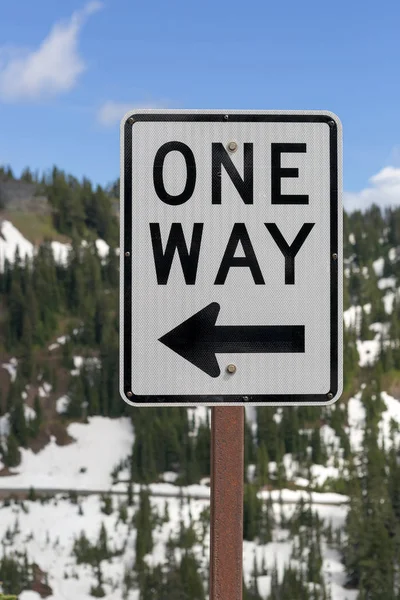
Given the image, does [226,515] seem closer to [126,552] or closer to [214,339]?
[214,339]

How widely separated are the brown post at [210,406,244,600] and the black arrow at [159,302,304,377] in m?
0.31

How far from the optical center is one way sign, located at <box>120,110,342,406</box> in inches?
154

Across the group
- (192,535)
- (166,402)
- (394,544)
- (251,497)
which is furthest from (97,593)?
(166,402)

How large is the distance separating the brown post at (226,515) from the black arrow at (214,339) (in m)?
0.31

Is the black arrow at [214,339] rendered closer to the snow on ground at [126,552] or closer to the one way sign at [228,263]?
the one way sign at [228,263]

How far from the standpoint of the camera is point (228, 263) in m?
3.90

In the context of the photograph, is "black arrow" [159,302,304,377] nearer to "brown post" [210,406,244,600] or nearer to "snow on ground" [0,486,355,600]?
"brown post" [210,406,244,600]

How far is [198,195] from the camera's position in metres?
3.94

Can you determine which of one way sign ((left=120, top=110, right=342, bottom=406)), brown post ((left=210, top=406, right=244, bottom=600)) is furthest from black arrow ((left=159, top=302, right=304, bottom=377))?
brown post ((left=210, top=406, right=244, bottom=600))

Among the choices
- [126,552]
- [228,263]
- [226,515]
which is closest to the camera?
[226,515]

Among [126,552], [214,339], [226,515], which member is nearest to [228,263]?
[214,339]

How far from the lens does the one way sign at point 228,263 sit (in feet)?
12.8

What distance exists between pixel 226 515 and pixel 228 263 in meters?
1.08

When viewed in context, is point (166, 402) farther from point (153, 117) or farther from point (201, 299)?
point (153, 117)
